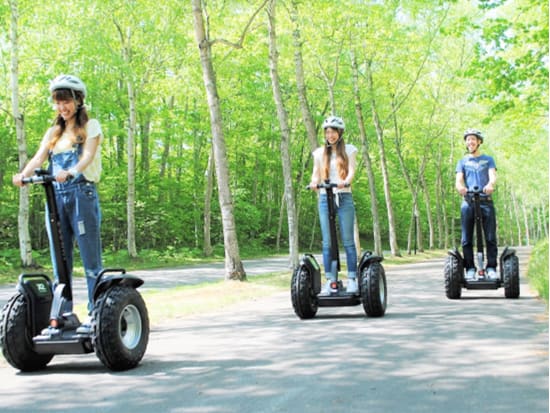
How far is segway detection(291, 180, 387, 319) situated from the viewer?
746 centimetres

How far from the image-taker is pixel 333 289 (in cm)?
784

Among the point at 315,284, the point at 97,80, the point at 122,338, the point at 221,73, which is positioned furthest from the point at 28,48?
the point at 122,338

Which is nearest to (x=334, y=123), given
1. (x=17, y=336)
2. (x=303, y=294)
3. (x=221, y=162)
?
(x=303, y=294)

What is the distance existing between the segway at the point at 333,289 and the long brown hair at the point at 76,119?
3.04m

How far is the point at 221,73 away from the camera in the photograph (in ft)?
97.1

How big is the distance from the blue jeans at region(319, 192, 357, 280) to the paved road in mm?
679

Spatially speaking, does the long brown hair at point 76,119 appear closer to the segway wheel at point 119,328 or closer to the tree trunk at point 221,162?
the segway wheel at point 119,328

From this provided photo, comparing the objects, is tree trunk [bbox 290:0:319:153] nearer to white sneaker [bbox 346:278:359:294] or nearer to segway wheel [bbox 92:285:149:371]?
white sneaker [bbox 346:278:359:294]

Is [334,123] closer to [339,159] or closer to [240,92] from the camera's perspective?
[339,159]

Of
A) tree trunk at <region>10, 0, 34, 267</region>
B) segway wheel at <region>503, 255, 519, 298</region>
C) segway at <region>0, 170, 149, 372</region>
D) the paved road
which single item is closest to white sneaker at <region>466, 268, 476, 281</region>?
segway wheel at <region>503, 255, 519, 298</region>

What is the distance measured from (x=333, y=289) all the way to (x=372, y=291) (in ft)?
1.90

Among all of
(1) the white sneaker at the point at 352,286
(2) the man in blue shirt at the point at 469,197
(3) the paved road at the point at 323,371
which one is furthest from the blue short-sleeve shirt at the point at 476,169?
(1) the white sneaker at the point at 352,286

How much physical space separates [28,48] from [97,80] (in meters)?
5.83

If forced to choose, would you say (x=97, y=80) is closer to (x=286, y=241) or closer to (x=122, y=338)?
(x=286, y=241)
